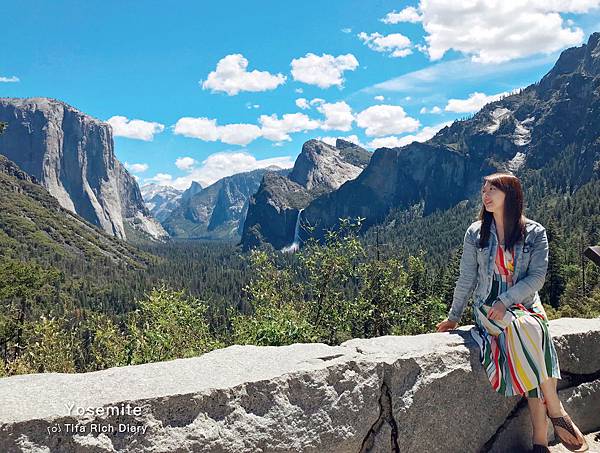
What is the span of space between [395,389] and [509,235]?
186 centimetres

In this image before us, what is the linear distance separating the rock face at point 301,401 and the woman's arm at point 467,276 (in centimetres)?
33

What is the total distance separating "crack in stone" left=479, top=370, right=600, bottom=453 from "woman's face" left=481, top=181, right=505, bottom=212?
1916 mm

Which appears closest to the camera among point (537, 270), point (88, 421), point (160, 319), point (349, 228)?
point (88, 421)

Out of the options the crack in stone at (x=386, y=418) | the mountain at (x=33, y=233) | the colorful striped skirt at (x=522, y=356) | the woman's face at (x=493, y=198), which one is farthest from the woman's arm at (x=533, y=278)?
the mountain at (x=33, y=233)

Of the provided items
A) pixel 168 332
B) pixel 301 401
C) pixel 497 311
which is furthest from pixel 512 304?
pixel 168 332

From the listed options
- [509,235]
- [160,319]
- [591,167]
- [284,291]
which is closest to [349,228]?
[284,291]

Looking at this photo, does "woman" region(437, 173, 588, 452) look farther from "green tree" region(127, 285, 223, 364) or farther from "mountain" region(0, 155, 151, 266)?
"mountain" region(0, 155, 151, 266)

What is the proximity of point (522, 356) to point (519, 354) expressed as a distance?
1.1 inches

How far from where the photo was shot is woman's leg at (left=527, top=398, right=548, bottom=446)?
4058 millimetres

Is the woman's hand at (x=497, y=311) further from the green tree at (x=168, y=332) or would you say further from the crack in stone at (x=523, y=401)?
the green tree at (x=168, y=332)

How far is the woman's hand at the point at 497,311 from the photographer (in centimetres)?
400

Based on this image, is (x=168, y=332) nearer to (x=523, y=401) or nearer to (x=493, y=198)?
(x=523, y=401)

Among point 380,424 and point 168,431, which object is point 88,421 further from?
point 380,424

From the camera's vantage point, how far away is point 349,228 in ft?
37.6
